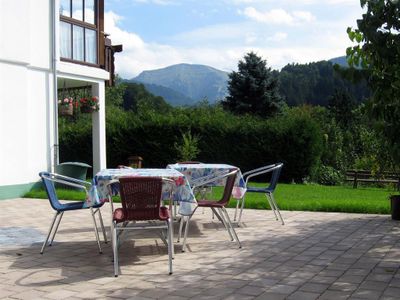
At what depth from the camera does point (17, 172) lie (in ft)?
39.4

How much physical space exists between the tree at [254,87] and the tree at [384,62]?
90.0 feet

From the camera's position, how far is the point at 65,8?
14438 mm

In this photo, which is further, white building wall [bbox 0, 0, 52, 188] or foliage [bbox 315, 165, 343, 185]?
foliage [bbox 315, 165, 343, 185]

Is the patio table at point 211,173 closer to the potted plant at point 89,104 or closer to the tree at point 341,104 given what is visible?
the potted plant at point 89,104

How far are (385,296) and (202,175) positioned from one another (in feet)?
12.5

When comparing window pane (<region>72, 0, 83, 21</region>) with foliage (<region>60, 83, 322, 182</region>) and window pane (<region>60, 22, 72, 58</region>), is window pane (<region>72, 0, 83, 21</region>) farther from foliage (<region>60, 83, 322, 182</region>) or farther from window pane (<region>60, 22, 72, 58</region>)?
foliage (<region>60, 83, 322, 182</region>)

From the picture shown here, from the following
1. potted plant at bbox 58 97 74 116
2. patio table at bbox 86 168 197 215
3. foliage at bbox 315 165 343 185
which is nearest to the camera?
patio table at bbox 86 168 197 215

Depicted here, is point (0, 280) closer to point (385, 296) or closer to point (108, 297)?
point (108, 297)

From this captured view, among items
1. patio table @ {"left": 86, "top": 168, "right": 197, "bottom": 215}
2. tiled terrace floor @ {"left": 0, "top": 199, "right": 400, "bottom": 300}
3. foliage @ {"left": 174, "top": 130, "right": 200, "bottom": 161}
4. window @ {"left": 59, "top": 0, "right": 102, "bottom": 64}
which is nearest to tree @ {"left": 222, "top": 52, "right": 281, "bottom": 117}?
foliage @ {"left": 174, "top": 130, "right": 200, "bottom": 161}

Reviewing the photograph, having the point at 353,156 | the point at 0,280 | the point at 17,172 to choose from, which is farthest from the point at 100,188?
the point at 353,156

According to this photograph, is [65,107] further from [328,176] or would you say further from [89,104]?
[328,176]

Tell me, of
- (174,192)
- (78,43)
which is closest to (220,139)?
(78,43)

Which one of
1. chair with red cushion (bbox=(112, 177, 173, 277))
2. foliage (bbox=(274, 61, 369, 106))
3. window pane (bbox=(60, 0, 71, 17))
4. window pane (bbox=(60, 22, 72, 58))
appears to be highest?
foliage (bbox=(274, 61, 369, 106))

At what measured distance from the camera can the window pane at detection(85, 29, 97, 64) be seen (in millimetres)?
15211
